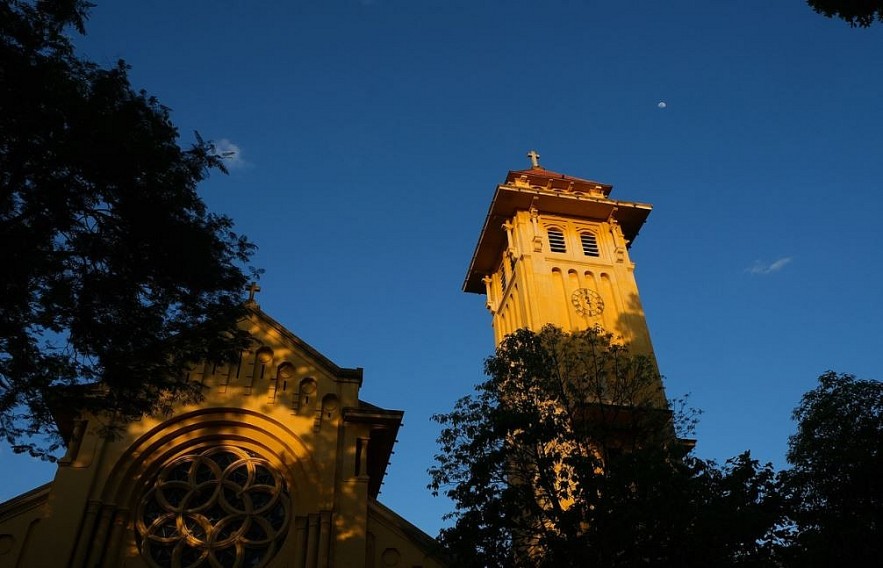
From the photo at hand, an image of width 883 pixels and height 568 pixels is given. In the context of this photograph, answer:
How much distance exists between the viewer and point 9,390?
10922mm

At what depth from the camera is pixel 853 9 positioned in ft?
33.9

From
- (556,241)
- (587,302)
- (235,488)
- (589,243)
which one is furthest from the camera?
(589,243)

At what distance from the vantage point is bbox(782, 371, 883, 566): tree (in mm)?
15961

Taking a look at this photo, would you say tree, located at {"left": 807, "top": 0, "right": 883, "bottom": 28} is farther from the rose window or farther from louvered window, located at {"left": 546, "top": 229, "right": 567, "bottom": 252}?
louvered window, located at {"left": 546, "top": 229, "right": 567, "bottom": 252}

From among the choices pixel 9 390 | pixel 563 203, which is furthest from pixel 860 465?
pixel 9 390

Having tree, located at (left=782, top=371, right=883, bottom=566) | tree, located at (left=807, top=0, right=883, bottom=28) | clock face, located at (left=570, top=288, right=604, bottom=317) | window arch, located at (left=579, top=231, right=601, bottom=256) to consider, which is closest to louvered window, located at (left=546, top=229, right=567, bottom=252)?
window arch, located at (left=579, top=231, right=601, bottom=256)

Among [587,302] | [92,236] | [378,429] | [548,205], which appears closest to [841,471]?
[587,302]

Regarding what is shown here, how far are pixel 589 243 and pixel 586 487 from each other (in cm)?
1845

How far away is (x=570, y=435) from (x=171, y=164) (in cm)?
889

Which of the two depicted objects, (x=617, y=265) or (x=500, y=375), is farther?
(x=617, y=265)

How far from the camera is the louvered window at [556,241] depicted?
2931cm

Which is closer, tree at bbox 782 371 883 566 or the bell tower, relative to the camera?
tree at bbox 782 371 883 566

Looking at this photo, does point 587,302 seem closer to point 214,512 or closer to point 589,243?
point 589,243

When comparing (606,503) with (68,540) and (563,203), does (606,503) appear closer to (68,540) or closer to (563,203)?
(68,540)
